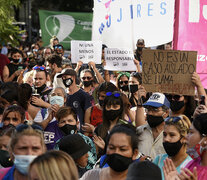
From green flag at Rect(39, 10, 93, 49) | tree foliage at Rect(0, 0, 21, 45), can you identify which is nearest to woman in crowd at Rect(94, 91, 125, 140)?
tree foliage at Rect(0, 0, 21, 45)

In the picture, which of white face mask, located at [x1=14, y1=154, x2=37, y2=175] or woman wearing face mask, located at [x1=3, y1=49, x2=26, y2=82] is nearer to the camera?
white face mask, located at [x1=14, y1=154, x2=37, y2=175]

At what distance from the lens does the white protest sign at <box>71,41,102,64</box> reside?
11188 millimetres

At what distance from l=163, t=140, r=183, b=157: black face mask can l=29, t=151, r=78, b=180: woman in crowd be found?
5.64 ft

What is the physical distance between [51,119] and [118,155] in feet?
8.74

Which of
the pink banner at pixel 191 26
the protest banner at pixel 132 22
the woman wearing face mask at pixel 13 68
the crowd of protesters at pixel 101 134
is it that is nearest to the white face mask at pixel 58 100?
the crowd of protesters at pixel 101 134

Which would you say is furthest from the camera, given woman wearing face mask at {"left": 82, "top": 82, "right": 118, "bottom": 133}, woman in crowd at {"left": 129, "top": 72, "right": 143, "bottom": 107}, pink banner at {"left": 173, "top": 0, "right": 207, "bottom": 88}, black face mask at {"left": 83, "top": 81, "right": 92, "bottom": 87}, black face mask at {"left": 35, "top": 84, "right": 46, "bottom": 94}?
black face mask at {"left": 83, "top": 81, "right": 92, "bottom": 87}

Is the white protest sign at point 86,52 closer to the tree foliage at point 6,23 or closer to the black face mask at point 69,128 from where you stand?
the black face mask at point 69,128

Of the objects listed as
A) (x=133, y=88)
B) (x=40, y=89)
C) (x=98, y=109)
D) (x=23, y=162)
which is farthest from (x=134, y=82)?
(x=23, y=162)

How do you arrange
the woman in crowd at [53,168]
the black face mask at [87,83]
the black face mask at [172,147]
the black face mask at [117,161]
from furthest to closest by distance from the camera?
the black face mask at [87,83] → the black face mask at [172,147] → the black face mask at [117,161] → the woman in crowd at [53,168]

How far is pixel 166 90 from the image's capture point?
6.93 m

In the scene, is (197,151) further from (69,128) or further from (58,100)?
(58,100)

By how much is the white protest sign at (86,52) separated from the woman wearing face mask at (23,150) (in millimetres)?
6846

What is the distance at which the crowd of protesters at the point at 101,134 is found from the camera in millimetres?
4164

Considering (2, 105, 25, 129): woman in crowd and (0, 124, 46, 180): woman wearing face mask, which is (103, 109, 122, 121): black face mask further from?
(0, 124, 46, 180): woman wearing face mask
